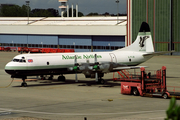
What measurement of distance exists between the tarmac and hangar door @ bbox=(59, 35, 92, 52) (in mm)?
63151

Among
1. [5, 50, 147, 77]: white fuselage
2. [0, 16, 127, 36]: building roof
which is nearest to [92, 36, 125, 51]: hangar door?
[0, 16, 127, 36]: building roof

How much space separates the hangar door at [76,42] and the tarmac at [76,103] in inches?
2486

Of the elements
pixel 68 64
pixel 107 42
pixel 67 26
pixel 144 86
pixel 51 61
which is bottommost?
pixel 144 86

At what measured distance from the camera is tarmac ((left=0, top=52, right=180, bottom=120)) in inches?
810

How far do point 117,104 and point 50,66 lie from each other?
13.7 meters

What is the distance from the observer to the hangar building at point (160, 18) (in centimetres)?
8438

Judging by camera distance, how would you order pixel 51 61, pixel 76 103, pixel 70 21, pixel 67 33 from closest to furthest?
pixel 76 103
pixel 51 61
pixel 67 33
pixel 70 21

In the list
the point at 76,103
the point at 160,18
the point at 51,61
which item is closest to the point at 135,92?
the point at 76,103

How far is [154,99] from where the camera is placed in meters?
27.3

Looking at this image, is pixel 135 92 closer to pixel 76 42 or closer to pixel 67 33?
pixel 76 42

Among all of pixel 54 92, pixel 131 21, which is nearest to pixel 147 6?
pixel 131 21

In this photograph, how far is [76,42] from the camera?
333 ft

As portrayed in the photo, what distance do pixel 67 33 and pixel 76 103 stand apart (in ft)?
258

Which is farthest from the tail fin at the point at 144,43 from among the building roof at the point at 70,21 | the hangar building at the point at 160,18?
the building roof at the point at 70,21
